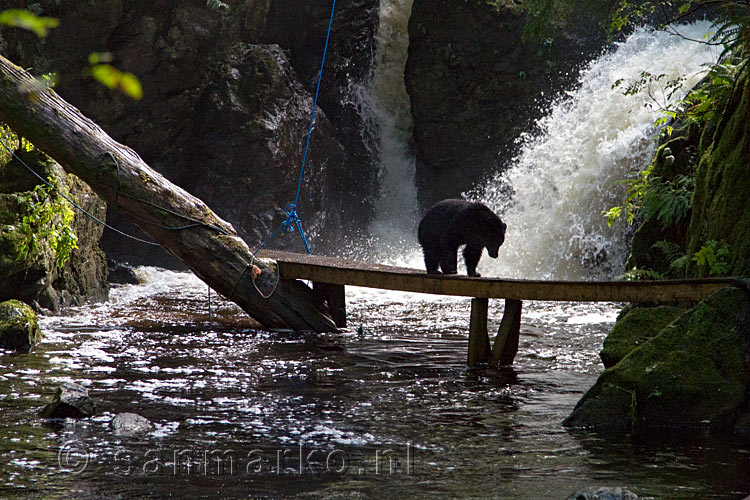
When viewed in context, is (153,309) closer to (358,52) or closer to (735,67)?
(735,67)

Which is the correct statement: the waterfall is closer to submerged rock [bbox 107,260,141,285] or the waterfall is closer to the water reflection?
submerged rock [bbox 107,260,141,285]

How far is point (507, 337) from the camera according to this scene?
22.9 feet

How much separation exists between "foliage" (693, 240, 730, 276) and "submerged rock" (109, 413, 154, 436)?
451 cm

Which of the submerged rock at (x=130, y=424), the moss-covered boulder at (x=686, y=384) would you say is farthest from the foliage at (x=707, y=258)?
the submerged rock at (x=130, y=424)

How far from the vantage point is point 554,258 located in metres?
13.8

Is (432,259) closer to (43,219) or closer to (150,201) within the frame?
(150,201)

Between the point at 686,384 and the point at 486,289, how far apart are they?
208 centimetres

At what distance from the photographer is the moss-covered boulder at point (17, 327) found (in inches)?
280

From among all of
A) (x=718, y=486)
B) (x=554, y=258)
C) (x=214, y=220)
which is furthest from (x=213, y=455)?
(x=554, y=258)

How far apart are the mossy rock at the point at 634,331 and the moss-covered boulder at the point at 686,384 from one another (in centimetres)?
32

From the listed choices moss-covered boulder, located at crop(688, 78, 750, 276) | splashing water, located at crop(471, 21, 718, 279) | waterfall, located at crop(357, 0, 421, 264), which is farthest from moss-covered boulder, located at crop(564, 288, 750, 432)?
waterfall, located at crop(357, 0, 421, 264)

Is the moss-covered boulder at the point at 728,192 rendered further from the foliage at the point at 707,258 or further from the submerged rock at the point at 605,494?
the submerged rock at the point at 605,494

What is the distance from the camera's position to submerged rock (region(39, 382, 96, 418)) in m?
4.86

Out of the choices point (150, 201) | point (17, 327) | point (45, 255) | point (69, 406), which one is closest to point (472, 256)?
point (150, 201)
